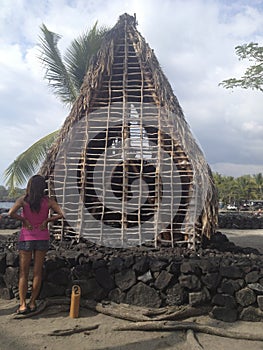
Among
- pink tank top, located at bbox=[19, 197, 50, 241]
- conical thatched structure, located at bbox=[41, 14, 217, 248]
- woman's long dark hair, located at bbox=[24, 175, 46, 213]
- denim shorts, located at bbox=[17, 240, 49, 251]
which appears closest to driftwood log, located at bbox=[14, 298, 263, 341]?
denim shorts, located at bbox=[17, 240, 49, 251]

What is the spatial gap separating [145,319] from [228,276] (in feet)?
4.01

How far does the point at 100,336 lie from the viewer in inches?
158

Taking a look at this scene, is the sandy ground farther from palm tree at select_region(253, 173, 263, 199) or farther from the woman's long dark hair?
palm tree at select_region(253, 173, 263, 199)

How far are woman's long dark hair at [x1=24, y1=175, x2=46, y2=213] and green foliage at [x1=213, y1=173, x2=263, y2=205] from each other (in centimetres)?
4396

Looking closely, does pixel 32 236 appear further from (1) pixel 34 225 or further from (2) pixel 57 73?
(2) pixel 57 73

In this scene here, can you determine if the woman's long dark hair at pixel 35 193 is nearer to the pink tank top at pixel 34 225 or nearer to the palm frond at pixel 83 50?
the pink tank top at pixel 34 225

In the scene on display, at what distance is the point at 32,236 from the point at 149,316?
1.81 metres

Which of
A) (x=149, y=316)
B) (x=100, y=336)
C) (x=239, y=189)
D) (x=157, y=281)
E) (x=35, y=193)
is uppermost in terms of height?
(x=239, y=189)

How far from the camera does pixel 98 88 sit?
302 inches

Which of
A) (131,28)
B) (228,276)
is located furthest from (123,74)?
(228,276)

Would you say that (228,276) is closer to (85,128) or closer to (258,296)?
(258,296)

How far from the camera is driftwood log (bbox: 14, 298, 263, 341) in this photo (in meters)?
4.09

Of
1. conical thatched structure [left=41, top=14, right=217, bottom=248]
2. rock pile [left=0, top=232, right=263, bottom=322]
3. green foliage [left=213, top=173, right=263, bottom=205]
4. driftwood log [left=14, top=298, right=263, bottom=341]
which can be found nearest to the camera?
driftwood log [left=14, top=298, right=263, bottom=341]

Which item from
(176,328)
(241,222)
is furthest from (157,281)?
(241,222)
